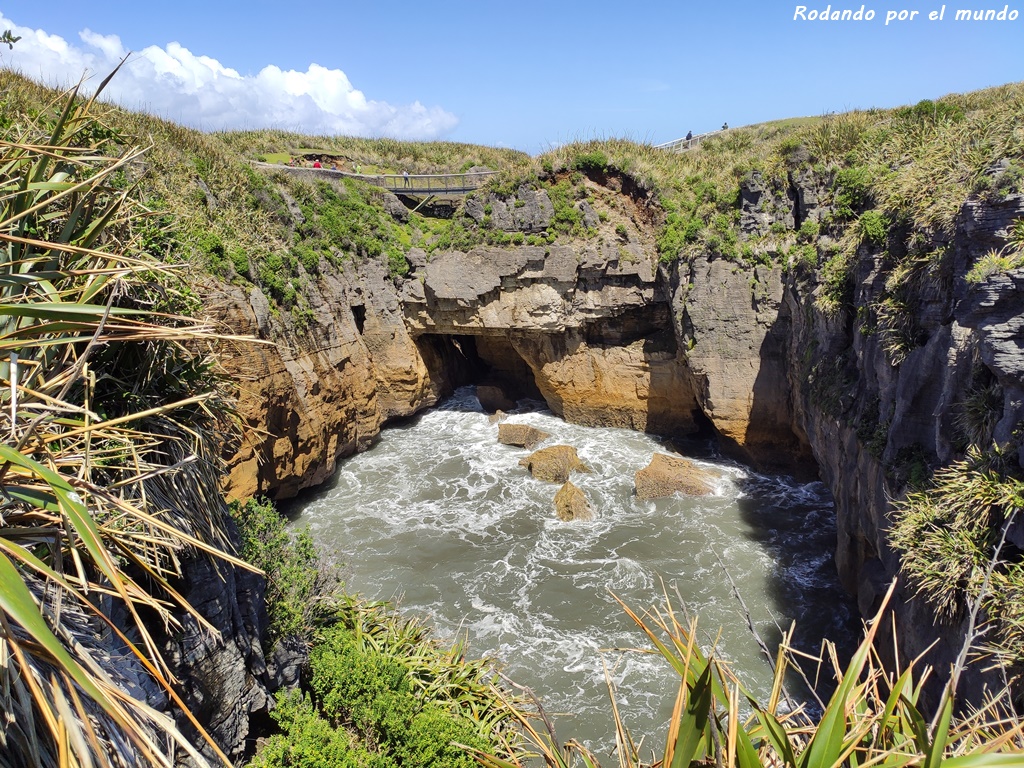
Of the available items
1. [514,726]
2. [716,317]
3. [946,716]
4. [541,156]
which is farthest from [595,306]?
[946,716]

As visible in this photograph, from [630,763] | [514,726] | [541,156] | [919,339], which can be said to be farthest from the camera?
[541,156]

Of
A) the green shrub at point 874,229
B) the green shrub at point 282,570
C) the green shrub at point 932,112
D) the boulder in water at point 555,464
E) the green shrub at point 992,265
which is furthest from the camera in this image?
the boulder in water at point 555,464

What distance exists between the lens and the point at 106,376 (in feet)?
13.8

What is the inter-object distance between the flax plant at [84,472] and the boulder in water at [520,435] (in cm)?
1295

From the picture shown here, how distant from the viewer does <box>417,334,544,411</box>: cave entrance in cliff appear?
68.7 ft

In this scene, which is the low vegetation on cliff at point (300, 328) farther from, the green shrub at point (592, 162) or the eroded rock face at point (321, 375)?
the eroded rock face at point (321, 375)

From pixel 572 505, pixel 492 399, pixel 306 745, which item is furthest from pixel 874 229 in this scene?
pixel 492 399

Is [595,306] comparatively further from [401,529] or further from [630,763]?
[630,763]

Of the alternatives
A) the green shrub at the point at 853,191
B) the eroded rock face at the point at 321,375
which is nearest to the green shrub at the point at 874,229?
the green shrub at the point at 853,191

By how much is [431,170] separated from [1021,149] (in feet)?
71.8

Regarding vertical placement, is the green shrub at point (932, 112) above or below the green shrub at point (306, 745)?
above

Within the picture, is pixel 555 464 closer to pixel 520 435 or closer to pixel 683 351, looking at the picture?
pixel 520 435

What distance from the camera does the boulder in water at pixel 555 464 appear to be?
1624cm

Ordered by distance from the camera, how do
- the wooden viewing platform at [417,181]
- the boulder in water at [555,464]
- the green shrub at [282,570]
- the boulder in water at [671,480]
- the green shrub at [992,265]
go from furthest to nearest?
the wooden viewing platform at [417,181], the boulder in water at [555,464], the boulder in water at [671,480], the green shrub at [282,570], the green shrub at [992,265]
